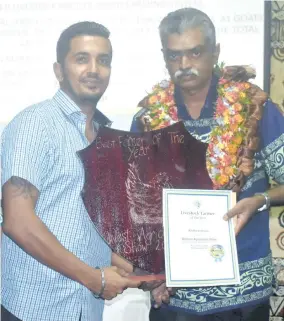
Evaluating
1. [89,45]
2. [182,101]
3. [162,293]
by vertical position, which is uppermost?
[89,45]

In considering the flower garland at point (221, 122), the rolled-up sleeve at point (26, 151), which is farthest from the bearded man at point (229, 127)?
the rolled-up sleeve at point (26, 151)

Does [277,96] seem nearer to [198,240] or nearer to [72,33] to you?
[198,240]

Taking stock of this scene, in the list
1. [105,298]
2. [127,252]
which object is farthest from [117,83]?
[105,298]

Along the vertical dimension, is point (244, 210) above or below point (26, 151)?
below

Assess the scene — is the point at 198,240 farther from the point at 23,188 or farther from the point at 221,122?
the point at 23,188

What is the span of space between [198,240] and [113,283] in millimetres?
344

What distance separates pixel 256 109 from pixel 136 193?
1.81 ft

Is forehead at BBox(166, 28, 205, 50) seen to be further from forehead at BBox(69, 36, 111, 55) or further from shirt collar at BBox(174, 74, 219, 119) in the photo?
forehead at BBox(69, 36, 111, 55)

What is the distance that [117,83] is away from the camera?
1.83 metres

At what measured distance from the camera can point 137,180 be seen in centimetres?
181

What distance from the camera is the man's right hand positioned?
1756 millimetres

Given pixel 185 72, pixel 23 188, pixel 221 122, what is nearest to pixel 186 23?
pixel 185 72

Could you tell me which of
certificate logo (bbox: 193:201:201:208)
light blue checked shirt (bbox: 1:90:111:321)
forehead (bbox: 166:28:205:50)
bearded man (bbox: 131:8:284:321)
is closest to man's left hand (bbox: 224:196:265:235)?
bearded man (bbox: 131:8:284:321)

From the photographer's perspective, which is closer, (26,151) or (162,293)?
(26,151)
